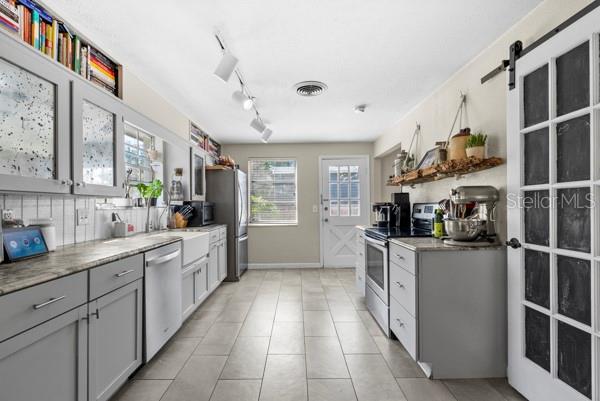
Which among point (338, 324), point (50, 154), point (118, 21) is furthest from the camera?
point (338, 324)

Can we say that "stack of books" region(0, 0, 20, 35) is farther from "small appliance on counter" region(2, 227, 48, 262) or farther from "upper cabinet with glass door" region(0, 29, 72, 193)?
"small appliance on counter" region(2, 227, 48, 262)

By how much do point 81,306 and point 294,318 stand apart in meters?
2.00

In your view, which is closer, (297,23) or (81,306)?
(81,306)

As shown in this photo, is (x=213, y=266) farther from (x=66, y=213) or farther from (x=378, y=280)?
(x=378, y=280)

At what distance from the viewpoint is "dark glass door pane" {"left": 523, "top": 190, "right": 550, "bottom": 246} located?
161 centimetres

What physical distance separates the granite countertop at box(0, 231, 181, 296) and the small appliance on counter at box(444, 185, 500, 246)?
215 centimetres

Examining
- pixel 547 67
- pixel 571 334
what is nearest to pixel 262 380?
pixel 571 334

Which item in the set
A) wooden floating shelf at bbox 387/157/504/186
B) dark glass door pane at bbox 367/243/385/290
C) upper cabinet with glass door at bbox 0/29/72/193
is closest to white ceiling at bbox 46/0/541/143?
upper cabinet with glass door at bbox 0/29/72/193

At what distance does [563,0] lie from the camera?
5.32 feet

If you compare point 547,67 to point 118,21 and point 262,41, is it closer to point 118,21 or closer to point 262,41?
point 262,41

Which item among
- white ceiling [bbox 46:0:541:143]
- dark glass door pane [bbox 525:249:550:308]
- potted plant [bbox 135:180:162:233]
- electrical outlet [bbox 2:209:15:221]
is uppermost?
white ceiling [bbox 46:0:541:143]

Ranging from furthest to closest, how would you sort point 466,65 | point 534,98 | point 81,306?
1. point 466,65
2. point 534,98
3. point 81,306

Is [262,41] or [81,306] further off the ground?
[262,41]

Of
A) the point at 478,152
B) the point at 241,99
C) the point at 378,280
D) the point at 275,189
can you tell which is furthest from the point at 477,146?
the point at 275,189
